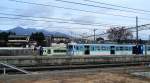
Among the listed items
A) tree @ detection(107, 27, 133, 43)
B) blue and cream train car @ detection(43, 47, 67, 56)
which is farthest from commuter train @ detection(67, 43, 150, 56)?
tree @ detection(107, 27, 133, 43)

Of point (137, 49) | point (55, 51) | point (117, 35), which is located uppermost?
point (117, 35)

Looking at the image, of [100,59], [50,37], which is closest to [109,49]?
[100,59]

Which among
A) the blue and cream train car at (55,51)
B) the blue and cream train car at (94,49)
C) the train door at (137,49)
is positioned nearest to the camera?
the blue and cream train car at (94,49)

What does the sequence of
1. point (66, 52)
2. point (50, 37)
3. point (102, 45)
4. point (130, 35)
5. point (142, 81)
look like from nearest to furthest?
point (142, 81) < point (102, 45) < point (66, 52) < point (50, 37) < point (130, 35)

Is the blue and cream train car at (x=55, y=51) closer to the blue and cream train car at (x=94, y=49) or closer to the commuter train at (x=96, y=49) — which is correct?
the commuter train at (x=96, y=49)

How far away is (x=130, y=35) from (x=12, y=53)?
59.1 m

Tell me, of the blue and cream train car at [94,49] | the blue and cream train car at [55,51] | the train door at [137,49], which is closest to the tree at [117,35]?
the train door at [137,49]

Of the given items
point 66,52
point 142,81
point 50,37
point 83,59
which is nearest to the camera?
point 142,81

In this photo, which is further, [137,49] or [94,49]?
[137,49]

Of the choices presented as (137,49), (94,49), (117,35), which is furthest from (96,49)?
(117,35)

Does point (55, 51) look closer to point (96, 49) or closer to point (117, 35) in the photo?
point (96, 49)

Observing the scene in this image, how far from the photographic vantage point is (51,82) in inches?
675

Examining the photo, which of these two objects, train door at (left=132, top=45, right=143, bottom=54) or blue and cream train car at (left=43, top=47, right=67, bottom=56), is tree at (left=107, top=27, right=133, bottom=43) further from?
blue and cream train car at (left=43, top=47, right=67, bottom=56)

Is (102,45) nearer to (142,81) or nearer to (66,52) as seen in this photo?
(66,52)
